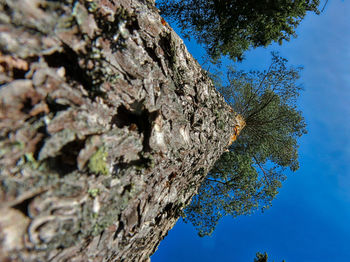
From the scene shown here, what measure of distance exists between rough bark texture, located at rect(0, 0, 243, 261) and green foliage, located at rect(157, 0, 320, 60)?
410 cm

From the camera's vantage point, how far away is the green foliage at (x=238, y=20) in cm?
564

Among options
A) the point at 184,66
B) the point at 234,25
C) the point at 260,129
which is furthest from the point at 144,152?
the point at 260,129

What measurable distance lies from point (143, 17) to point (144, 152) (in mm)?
2062

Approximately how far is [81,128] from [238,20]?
674 cm

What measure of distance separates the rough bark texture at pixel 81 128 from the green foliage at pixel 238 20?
410 centimetres

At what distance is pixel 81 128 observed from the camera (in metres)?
1.96

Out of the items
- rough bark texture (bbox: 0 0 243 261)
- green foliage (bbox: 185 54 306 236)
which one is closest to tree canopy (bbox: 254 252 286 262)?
green foliage (bbox: 185 54 306 236)

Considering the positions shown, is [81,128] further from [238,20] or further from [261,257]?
[261,257]

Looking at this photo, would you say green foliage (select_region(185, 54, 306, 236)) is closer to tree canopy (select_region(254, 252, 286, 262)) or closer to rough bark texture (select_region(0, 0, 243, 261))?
tree canopy (select_region(254, 252, 286, 262))

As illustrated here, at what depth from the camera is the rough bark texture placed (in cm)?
165

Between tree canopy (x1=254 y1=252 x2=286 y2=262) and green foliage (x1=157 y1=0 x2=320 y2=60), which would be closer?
green foliage (x1=157 y1=0 x2=320 y2=60)

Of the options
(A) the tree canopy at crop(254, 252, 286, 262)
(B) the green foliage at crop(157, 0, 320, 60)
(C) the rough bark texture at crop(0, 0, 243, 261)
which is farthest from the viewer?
(A) the tree canopy at crop(254, 252, 286, 262)

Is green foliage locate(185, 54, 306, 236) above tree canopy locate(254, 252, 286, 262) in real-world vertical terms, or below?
above

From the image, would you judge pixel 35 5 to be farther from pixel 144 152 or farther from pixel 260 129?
pixel 260 129
